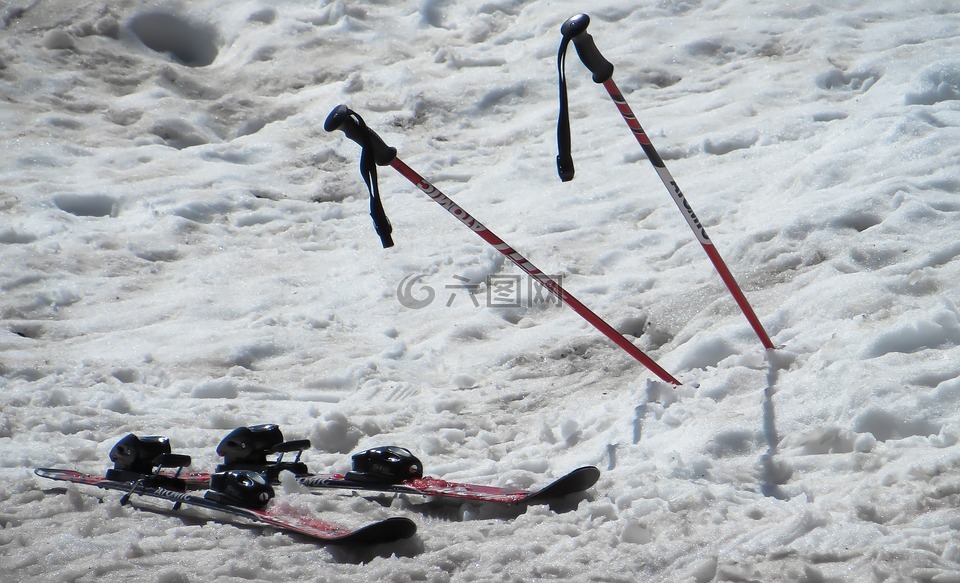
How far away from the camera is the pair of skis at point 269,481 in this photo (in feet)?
12.3

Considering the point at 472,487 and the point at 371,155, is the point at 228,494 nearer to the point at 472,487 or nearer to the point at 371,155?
the point at 472,487

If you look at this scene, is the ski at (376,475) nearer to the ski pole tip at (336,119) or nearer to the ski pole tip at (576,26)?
the ski pole tip at (336,119)

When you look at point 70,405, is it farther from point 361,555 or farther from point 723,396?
point 723,396

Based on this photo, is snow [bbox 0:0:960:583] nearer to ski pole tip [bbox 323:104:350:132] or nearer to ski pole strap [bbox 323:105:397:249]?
ski pole strap [bbox 323:105:397:249]

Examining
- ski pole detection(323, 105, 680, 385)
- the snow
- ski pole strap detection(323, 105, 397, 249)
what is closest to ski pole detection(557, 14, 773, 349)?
the snow

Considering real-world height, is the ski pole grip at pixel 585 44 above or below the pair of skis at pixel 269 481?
above

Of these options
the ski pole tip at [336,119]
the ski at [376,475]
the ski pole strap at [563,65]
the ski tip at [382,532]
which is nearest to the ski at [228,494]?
the ski tip at [382,532]

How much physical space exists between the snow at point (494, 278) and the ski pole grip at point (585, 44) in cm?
160

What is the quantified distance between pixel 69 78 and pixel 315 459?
19.8 feet

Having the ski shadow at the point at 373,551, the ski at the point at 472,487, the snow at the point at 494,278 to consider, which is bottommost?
the ski shadow at the point at 373,551

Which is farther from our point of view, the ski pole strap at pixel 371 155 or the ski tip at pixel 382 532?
the ski pole strap at pixel 371 155

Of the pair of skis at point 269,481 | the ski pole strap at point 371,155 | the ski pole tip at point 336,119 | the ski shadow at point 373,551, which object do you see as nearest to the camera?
the ski shadow at point 373,551

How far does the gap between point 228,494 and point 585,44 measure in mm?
2731

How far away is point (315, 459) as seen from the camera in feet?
15.2
